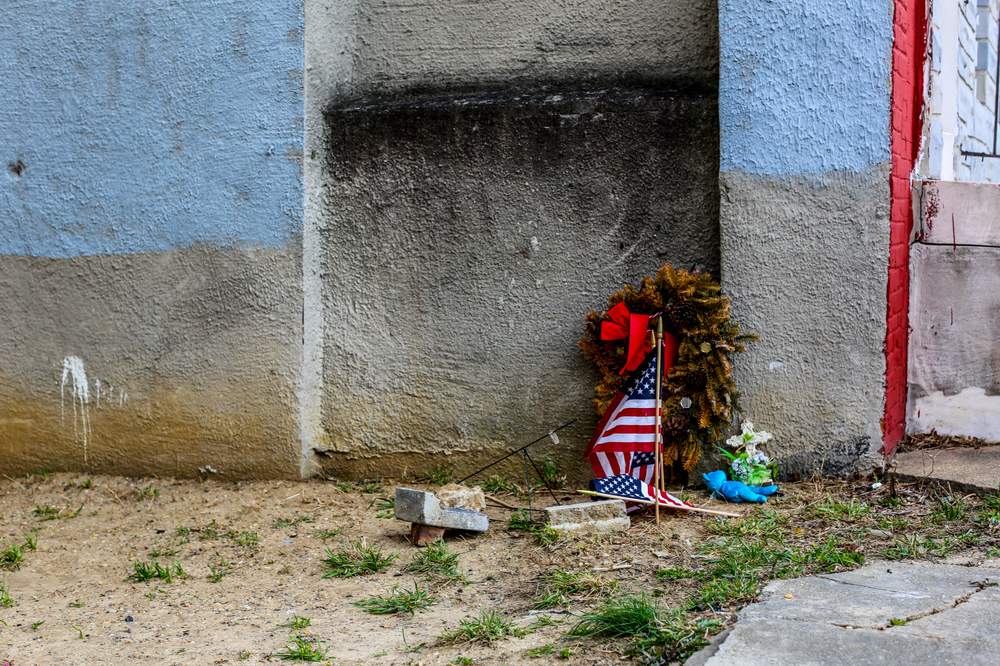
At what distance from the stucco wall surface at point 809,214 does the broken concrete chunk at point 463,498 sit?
4.16 ft

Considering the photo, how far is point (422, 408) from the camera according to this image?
5230mm

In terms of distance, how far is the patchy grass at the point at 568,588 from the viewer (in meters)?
3.51

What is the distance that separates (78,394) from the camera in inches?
219

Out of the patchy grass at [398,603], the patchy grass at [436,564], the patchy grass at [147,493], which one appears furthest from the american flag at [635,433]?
the patchy grass at [147,493]

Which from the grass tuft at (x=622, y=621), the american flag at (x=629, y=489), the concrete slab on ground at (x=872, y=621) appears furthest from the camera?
the american flag at (x=629, y=489)

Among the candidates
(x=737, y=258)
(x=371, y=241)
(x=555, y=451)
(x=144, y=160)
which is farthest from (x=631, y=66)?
(x=144, y=160)

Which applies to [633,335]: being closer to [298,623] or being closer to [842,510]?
[842,510]

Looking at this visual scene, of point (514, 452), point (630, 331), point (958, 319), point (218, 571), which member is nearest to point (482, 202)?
point (630, 331)

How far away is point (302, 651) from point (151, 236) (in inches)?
114

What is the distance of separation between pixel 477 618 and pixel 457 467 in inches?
70.8

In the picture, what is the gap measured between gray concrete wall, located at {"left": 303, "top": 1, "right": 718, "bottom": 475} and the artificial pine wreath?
214mm

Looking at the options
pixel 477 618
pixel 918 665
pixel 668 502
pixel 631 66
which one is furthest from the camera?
pixel 631 66

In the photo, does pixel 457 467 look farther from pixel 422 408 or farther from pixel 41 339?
pixel 41 339

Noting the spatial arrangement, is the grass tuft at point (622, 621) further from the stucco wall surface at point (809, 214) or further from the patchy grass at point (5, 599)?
the patchy grass at point (5, 599)
